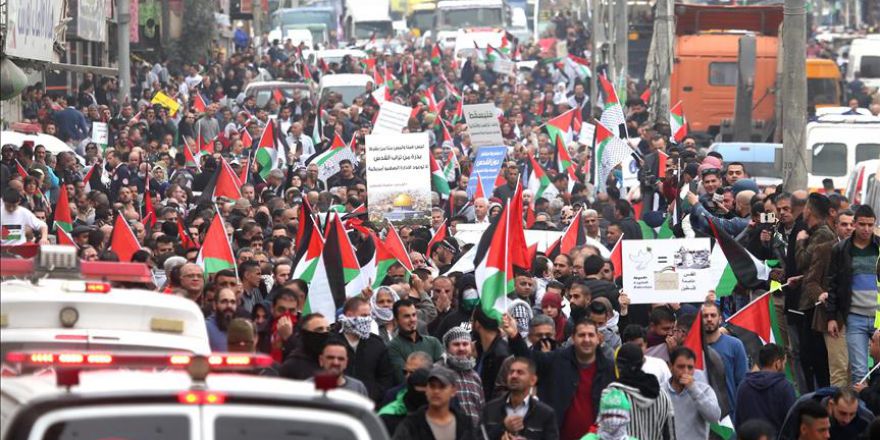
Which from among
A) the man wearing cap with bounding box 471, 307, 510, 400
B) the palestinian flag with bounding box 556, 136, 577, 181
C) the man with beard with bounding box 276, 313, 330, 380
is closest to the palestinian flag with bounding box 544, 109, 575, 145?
the palestinian flag with bounding box 556, 136, 577, 181

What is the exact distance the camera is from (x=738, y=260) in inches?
565

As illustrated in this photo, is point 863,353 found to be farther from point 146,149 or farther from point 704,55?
point 704,55

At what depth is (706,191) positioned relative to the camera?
17.7 meters

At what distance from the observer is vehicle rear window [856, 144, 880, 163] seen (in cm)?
2653

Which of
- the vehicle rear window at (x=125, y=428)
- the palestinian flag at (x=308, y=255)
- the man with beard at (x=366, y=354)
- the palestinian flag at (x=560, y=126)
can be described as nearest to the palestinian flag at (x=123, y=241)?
the palestinian flag at (x=308, y=255)

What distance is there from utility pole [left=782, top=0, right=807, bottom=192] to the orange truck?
18.3 m

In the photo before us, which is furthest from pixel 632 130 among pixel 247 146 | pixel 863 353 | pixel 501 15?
pixel 501 15

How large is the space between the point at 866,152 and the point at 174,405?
21499mm

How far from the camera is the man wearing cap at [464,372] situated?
32.7 feet

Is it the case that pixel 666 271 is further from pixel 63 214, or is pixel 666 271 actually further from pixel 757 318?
pixel 63 214

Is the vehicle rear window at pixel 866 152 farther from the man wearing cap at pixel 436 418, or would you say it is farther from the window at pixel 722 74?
the man wearing cap at pixel 436 418

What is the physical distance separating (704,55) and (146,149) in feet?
47.3

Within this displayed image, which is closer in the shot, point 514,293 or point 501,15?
point 514,293

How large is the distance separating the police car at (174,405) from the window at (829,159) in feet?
68.2
